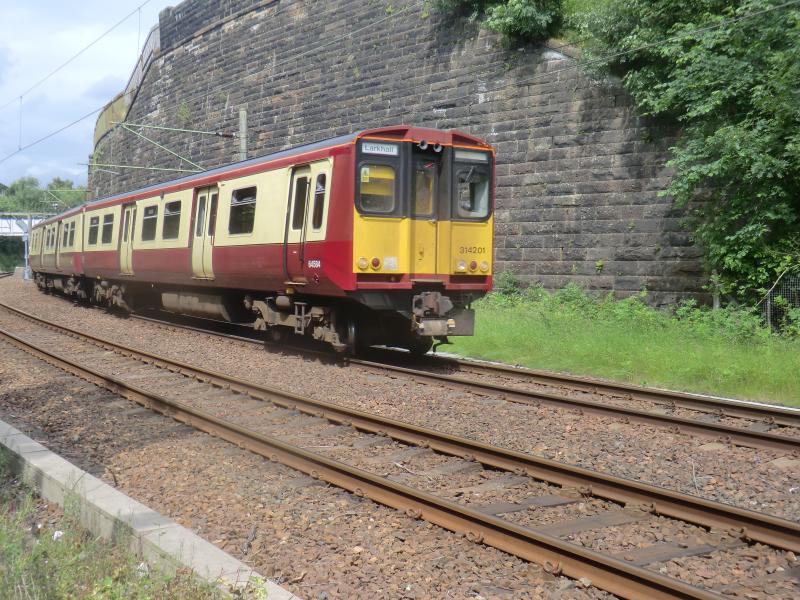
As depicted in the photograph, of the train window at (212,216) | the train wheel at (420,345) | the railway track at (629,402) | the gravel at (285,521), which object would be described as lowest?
the gravel at (285,521)

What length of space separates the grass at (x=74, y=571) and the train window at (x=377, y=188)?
271 inches

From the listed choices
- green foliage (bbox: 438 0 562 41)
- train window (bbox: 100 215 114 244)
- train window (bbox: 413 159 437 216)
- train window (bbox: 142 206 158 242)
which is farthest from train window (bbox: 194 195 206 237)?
green foliage (bbox: 438 0 562 41)

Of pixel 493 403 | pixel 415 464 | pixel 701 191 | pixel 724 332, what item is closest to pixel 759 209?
pixel 701 191

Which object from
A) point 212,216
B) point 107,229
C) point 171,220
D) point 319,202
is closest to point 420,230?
point 319,202

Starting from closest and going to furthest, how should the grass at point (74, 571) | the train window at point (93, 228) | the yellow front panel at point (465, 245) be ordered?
the grass at point (74, 571) → the yellow front panel at point (465, 245) → the train window at point (93, 228)

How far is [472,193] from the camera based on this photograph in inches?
469

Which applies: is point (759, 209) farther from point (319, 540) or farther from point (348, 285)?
point (319, 540)

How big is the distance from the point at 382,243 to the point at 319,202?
121 centimetres

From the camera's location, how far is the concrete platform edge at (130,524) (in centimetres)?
385

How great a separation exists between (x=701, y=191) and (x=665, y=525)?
39.0ft

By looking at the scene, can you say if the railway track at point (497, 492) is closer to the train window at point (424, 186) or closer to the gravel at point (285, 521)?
the gravel at point (285, 521)

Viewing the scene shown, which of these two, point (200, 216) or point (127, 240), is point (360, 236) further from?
point (127, 240)

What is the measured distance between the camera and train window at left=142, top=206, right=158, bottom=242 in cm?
1730

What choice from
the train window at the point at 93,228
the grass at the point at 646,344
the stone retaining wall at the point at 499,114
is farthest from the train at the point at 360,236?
the train window at the point at 93,228
